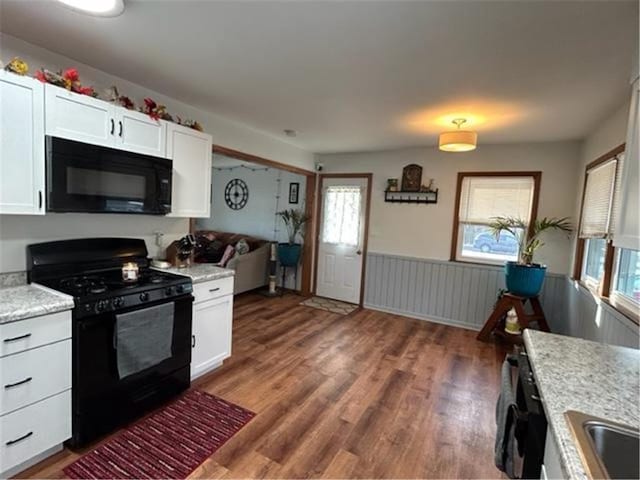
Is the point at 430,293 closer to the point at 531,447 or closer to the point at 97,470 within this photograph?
the point at 531,447

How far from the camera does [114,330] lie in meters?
1.95

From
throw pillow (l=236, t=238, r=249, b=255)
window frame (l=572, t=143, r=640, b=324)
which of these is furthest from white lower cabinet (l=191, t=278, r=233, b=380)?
window frame (l=572, t=143, r=640, b=324)

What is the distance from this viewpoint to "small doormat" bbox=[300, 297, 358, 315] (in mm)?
4916

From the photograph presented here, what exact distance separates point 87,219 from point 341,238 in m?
3.57

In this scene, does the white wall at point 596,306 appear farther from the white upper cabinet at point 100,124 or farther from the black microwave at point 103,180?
the white upper cabinet at point 100,124

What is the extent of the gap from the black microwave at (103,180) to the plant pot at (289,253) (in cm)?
298

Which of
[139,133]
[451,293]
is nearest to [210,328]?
[139,133]

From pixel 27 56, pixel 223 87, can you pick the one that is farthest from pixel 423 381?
pixel 27 56

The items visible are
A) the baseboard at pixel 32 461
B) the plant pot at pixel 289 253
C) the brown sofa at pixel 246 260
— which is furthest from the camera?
the plant pot at pixel 289 253

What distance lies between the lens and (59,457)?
1.85 m

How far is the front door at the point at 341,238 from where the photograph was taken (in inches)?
204

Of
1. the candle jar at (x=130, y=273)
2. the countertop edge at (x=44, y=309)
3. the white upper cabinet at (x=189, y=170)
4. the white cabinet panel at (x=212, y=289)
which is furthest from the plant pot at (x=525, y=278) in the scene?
the countertop edge at (x=44, y=309)

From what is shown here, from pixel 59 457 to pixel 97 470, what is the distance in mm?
272

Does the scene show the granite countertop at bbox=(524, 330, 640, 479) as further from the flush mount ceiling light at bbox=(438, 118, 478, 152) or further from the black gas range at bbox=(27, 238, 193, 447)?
the black gas range at bbox=(27, 238, 193, 447)
